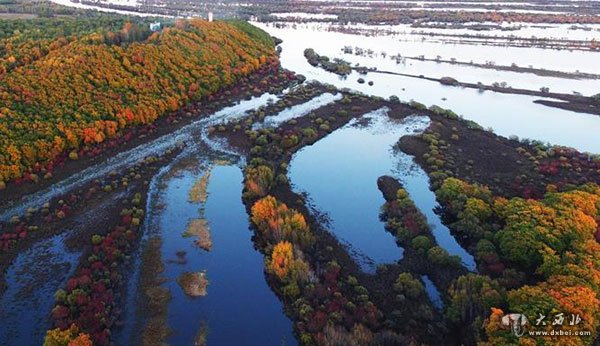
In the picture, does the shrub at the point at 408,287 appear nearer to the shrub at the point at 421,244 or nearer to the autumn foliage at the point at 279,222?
the shrub at the point at 421,244

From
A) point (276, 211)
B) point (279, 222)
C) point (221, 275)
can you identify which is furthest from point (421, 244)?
point (221, 275)

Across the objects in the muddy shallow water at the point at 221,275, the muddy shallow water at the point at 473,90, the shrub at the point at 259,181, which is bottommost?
the muddy shallow water at the point at 221,275

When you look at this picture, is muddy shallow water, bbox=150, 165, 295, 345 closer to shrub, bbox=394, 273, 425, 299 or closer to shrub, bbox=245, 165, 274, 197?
shrub, bbox=245, 165, 274, 197

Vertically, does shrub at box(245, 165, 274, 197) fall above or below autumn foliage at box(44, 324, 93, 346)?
above

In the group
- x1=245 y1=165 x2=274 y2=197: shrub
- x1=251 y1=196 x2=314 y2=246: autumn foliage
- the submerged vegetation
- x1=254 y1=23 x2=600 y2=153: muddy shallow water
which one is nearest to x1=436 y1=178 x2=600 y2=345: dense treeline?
the submerged vegetation

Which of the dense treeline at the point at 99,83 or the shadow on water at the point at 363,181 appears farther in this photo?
the dense treeline at the point at 99,83

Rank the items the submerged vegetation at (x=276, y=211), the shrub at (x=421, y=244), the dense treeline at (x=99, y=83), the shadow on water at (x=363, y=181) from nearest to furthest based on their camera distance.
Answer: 1. the submerged vegetation at (x=276, y=211)
2. the shrub at (x=421, y=244)
3. the shadow on water at (x=363, y=181)
4. the dense treeline at (x=99, y=83)

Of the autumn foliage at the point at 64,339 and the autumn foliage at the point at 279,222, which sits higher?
the autumn foliage at the point at 279,222

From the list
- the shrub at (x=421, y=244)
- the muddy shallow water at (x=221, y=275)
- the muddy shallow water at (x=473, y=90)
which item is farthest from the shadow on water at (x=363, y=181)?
the muddy shallow water at (x=473, y=90)

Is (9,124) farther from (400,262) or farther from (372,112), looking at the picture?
(372,112)
